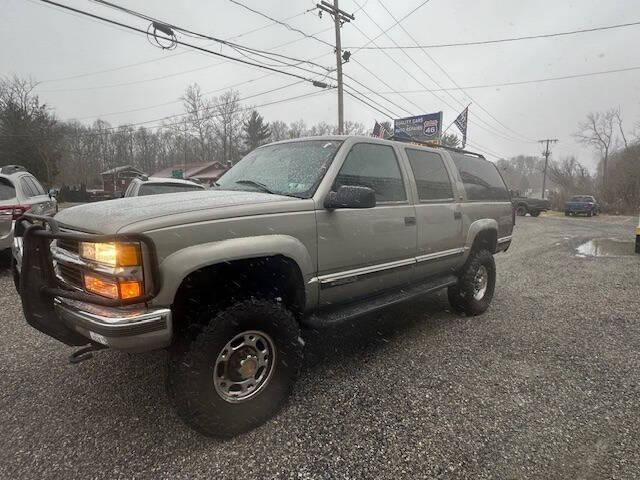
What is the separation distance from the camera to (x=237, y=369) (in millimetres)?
2369

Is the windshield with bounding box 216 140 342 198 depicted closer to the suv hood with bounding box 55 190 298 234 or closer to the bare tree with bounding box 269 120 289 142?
the suv hood with bounding box 55 190 298 234

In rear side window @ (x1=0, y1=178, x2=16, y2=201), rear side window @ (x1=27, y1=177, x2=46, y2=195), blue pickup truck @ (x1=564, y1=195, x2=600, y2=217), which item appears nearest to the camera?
rear side window @ (x1=0, y1=178, x2=16, y2=201)

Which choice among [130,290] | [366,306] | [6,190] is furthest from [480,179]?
[6,190]

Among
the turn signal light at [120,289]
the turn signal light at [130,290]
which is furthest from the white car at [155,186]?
the turn signal light at [130,290]

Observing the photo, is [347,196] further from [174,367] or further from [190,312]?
[174,367]

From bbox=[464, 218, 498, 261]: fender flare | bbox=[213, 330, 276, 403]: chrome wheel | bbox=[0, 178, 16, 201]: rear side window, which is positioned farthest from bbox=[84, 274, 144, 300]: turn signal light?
bbox=[0, 178, 16, 201]: rear side window

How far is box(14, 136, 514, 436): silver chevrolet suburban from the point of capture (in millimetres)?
1986

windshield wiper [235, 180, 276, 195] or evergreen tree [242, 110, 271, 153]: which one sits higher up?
evergreen tree [242, 110, 271, 153]

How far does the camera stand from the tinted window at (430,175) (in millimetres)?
3775

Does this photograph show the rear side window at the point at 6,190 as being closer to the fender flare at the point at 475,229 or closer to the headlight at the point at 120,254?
the headlight at the point at 120,254

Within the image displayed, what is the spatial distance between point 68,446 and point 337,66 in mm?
17654

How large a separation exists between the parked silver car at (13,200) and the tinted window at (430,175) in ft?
17.9

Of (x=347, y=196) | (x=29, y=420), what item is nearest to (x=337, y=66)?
(x=347, y=196)

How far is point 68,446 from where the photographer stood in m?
2.24
